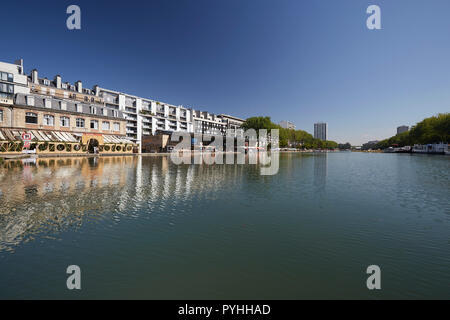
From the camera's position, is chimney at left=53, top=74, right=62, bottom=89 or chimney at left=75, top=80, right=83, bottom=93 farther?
chimney at left=75, top=80, right=83, bottom=93

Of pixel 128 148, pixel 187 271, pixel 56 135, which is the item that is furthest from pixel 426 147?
pixel 56 135

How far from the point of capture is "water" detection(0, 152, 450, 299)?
4367 mm

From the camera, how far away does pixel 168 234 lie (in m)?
6.96

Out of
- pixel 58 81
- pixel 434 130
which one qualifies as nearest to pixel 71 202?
pixel 58 81

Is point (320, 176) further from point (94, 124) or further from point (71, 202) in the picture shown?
point (94, 124)

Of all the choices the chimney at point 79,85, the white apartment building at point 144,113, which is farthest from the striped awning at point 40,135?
the chimney at point 79,85

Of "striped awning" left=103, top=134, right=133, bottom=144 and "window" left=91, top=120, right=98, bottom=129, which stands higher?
"window" left=91, top=120, right=98, bottom=129

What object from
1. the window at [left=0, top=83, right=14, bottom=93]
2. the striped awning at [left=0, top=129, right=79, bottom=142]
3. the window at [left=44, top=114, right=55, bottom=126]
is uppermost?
the window at [left=0, top=83, right=14, bottom=93]

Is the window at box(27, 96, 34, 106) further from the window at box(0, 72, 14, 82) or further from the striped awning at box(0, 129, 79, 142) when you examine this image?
the window at box(0, 72, 14, 82)

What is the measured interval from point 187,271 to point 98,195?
9175 millimetres

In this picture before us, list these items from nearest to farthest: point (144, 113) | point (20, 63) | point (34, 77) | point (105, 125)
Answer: point (105, 125)
point (20, 63)
point (34, 77)
point (144, 113)

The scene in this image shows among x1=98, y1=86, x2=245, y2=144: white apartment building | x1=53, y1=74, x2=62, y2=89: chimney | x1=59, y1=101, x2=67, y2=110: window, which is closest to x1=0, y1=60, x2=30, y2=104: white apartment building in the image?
x1=53, y1=74, x2=62, y2=89: chimney

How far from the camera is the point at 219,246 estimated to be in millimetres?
6160
